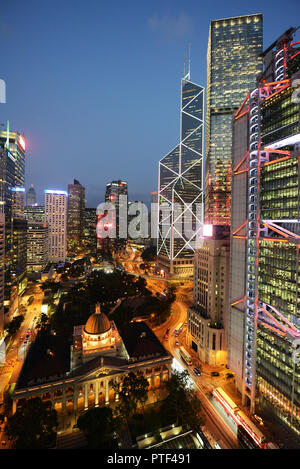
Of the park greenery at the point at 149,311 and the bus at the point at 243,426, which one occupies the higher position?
the park greenery at the point at 149,311

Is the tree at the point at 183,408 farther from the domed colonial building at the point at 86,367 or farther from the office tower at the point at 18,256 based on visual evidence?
the office tower at the point at 18,256

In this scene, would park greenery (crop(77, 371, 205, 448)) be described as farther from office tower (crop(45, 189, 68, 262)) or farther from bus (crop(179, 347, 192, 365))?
office tower (crop(45, 189, 68, 262))

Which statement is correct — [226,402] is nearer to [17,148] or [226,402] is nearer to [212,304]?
[212,304]

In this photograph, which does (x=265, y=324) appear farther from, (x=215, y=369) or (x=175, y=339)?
(x=175, y=339)

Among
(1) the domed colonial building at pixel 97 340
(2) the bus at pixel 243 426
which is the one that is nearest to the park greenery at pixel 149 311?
(1) the domed colonial building at pixel 97 340

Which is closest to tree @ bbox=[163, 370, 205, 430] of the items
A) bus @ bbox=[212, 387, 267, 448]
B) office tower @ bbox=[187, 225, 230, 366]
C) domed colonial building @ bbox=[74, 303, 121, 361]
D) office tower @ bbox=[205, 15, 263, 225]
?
bus @ bbox=[212, 387, 267, 448]

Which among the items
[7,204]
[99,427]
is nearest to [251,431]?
[99,427]
